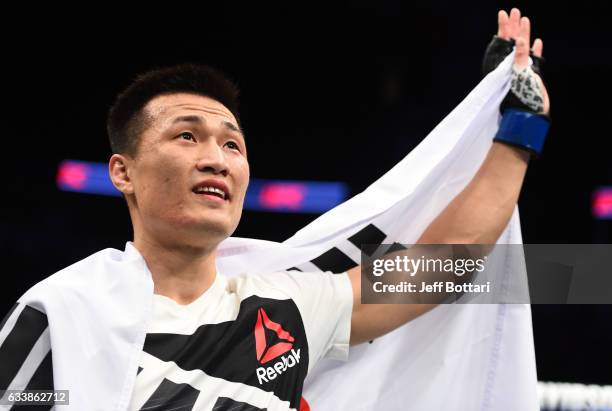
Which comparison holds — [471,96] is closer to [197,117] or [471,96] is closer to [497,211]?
[497,211]

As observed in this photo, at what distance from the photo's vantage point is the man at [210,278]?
1.51 metres

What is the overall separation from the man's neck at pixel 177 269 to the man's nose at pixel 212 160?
0.20 m

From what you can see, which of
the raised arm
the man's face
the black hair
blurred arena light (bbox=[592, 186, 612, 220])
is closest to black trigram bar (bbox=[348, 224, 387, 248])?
the raised arm

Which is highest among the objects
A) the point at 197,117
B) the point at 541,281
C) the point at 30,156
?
the point at 30,156

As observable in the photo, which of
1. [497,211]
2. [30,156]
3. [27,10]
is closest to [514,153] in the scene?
[497,211]

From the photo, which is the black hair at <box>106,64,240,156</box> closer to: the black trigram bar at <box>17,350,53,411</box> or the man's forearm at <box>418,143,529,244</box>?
the black trigram bar at <box>17,350,53,411</box>

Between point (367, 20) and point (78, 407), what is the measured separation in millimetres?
5633

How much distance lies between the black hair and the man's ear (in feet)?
0.07

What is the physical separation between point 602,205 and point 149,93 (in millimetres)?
6467

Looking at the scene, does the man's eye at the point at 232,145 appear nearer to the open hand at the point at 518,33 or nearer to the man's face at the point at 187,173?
the man's face at the point at 187,173

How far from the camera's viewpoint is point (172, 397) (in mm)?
1465

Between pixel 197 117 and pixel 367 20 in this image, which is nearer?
pixel 197 117

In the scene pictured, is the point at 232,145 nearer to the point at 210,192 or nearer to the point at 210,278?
the point at 210,192

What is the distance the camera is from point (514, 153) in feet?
6.20
